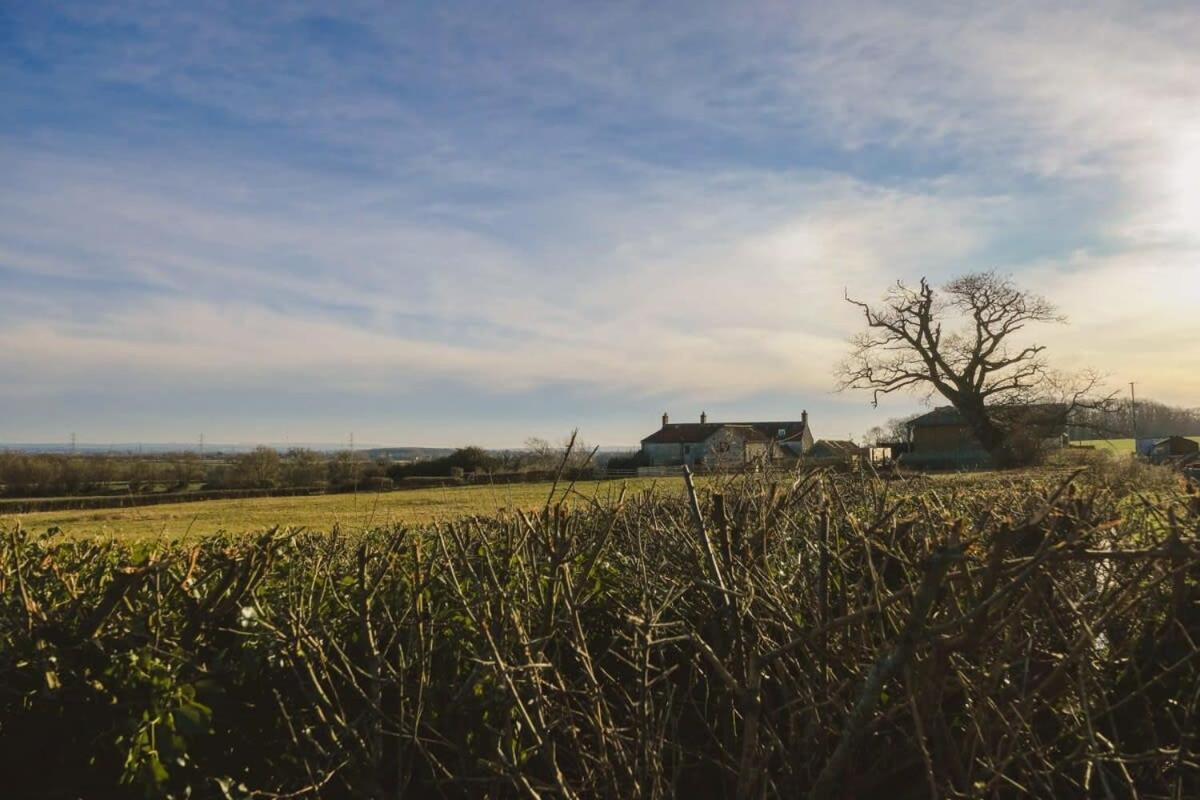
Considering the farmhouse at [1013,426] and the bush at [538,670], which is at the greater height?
the farmhouse at [1013,426]

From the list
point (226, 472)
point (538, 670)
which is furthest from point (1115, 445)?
point (226, 472)

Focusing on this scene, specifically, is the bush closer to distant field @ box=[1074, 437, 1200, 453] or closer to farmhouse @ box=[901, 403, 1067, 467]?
distant field @ box=[1074, 437, 1200, 453]

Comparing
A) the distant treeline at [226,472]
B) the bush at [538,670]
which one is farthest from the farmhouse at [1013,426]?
the bush at [538,670]

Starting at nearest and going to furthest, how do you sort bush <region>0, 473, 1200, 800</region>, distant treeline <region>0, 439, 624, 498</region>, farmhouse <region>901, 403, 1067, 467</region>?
bush <region>0, 473, 1200, 800</region> < farmhouse <region>901, 403, 1067, 467</region> < distant treeline <region>0, 439, 624, 498</region>

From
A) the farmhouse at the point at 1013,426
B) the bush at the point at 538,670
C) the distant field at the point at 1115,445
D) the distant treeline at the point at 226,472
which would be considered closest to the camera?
the bush at the point at 538,670

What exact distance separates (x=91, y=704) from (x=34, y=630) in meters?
0.35

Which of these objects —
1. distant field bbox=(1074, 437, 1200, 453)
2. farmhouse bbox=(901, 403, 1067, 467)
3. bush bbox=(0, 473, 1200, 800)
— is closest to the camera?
bush bbox=(0, 473, 1200, 800)

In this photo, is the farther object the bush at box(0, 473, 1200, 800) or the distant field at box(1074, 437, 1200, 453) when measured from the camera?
the distant field at box(1074, 437, 1200, 453)

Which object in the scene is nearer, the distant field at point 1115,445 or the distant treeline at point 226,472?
the distant field at point 1115,445

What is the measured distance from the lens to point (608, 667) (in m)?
3.44

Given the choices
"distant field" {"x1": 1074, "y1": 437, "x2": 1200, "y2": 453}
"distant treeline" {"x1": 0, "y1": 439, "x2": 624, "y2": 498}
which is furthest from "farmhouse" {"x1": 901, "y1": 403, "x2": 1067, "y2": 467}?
"distant treeline" {"x1": 0, "y1": 439, "x2": 624, "y2": 498}

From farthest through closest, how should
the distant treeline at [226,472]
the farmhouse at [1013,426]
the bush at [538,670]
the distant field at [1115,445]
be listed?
the distant treeline at [226,472]
the farmhouse at [1013,426]
the distant field at [1115,445]
the bush at [538,670]

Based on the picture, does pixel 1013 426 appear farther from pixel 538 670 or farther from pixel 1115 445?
pixel 538 670

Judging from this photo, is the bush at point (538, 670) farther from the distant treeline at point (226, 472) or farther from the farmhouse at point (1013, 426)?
the distant treeline at point (226, 472)
